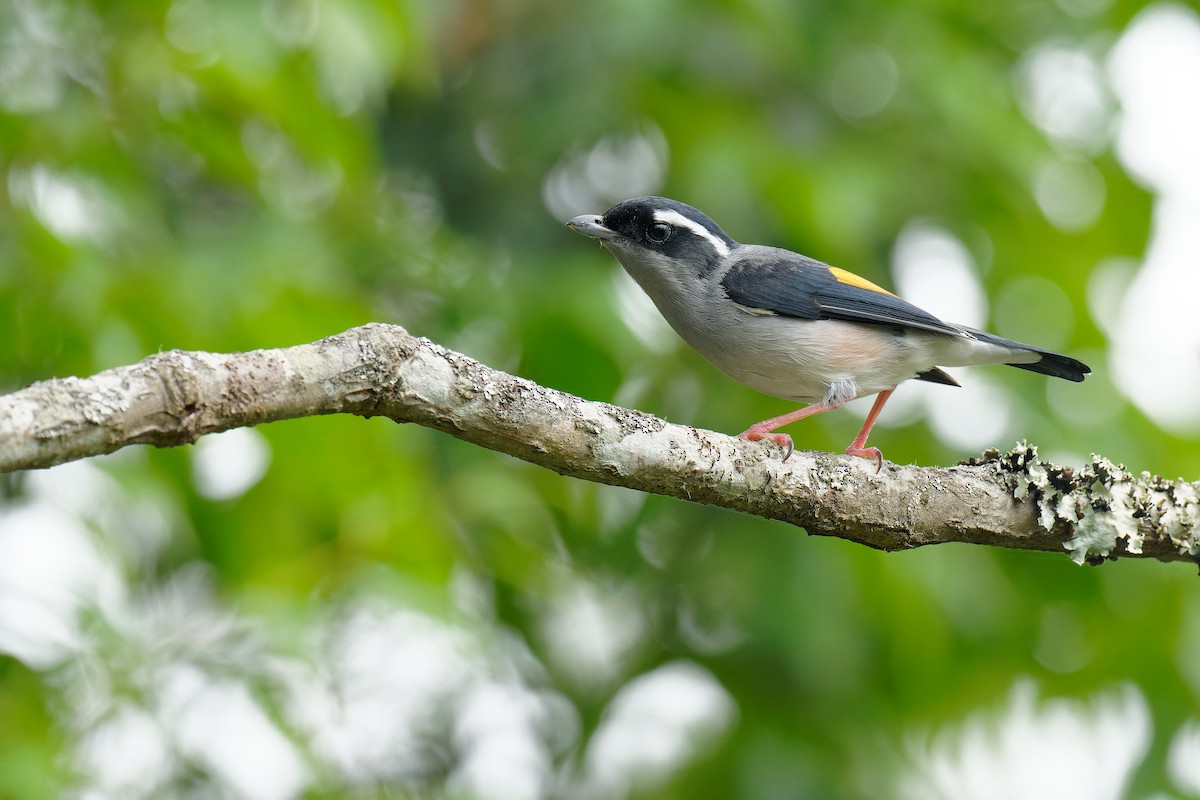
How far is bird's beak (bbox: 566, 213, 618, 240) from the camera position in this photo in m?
5.05

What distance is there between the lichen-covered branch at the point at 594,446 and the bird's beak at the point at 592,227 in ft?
5.47

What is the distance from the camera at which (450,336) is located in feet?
21.5

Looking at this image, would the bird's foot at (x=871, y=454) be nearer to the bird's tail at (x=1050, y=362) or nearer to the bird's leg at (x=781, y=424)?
the bird's leg at (x=781, y=424)

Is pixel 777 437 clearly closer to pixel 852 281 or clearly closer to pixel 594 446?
pixel 594 446

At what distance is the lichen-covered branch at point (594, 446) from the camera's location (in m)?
2.60

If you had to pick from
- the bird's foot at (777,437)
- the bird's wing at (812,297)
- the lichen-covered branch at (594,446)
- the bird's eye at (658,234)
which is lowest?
the lichen-covered branch at (594,446)

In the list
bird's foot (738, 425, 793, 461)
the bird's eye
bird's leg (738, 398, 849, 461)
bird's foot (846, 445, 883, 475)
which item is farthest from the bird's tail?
the bird's eye

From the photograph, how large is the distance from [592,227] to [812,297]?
954 millimetres

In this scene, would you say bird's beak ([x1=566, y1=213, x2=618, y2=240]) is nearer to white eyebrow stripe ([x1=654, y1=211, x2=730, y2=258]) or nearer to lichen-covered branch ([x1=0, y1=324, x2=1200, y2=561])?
white eyebrow stripe ([x1=654, y1=211, x2=730, y2=258])

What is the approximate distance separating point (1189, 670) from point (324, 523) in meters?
4.45

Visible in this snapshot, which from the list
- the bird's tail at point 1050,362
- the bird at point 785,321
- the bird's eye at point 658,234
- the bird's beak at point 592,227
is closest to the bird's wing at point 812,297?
the bird at point 785,321

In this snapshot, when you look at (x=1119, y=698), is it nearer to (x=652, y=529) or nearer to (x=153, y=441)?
(x=652, y=529)

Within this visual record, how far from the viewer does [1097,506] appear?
394 centimetres

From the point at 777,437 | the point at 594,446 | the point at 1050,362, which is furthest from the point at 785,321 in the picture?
the point at 594,446
